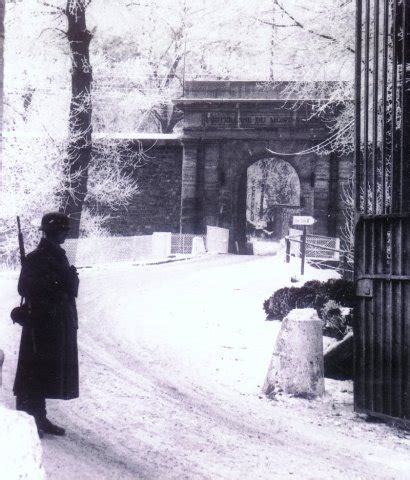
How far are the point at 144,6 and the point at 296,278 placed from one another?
15.3 metres

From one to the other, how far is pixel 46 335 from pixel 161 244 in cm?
2141

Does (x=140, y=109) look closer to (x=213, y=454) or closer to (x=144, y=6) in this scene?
(x=144, y=6)

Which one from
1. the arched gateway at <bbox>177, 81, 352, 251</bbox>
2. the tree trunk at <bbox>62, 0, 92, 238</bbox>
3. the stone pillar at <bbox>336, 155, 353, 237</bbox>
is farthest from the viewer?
the arched gateway at <bbox>177, 81, 352, 251</bbox>

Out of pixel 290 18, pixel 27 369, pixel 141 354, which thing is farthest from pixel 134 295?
pixel 27 369

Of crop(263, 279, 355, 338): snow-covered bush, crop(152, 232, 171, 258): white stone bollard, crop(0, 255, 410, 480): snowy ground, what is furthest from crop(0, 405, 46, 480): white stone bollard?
crop(152, 232, 171, 258): white stone bollard

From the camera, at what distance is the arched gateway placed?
27.4 m

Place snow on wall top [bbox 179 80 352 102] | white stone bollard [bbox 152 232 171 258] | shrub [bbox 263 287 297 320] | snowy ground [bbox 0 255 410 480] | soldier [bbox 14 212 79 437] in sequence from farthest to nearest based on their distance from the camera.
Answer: snow on wall top [bbox 179 80 352 102] < white stone bollard [bbox 152 232 171 258] < shrub [bbox 263 287 297 320] < soldier [bbox 14 212 79 437] < snowy ground [bbox 0 255 410 480]

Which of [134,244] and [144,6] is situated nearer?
[144,6]

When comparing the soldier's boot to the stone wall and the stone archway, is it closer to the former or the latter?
the stone wall

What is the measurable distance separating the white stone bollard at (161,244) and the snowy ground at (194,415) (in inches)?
580

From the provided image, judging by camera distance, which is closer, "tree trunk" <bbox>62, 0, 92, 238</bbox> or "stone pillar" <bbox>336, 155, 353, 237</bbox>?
"tree trunk" <bbox>62, 0, 92, 238</bbox>

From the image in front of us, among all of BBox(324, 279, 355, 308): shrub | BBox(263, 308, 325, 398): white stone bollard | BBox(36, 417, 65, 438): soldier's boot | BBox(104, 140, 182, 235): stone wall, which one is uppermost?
BBox(104, 140, 182, 235): stone wall

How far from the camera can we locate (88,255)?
75.7ft

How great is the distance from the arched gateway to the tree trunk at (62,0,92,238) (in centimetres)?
677
